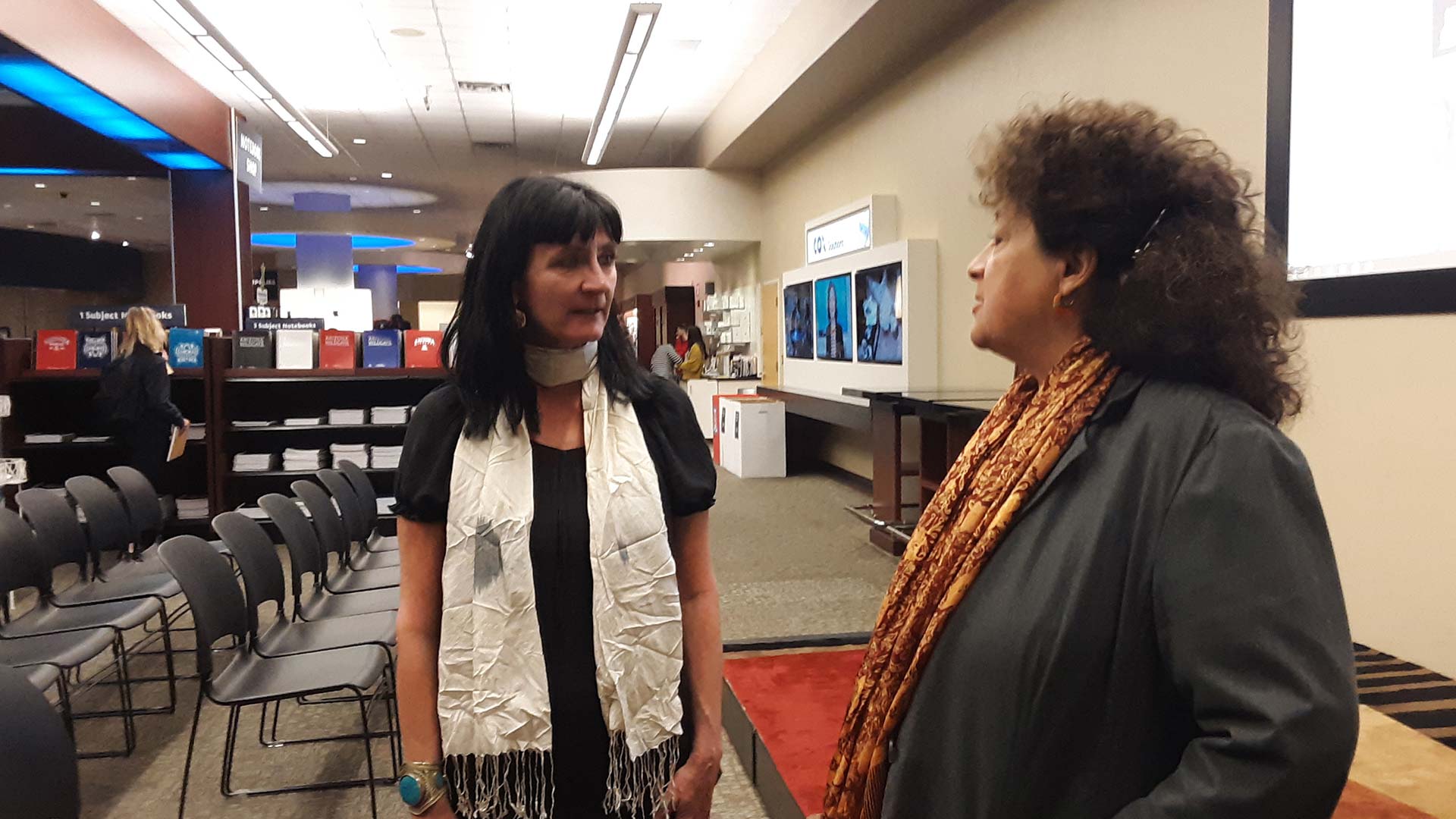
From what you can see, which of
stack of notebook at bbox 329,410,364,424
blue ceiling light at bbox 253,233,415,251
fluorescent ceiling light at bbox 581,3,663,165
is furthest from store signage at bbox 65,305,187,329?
blue ceiling light at bbox 253,233,415,251

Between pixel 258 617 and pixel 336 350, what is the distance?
2909 mm

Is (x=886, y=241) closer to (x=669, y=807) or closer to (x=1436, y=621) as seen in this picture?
(x=1436, y=621)

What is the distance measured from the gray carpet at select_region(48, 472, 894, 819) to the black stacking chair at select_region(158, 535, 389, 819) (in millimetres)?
73

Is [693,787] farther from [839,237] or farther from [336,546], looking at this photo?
[839,237]

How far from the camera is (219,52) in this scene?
238 inches

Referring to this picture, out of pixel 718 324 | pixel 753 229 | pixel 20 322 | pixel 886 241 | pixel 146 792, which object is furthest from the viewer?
pixel 20 322

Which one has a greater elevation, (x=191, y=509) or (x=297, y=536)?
(x=297, y=536)

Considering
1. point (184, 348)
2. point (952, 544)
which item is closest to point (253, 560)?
point (952, 544)

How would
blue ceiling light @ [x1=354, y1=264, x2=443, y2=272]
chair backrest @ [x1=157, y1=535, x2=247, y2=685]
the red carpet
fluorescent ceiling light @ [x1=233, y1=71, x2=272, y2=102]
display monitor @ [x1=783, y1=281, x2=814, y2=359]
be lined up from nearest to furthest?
the red carpet, chair backrest @ [x1=157, y1=535, x2=247, y2=685], fluorescent ceiling light @ [x1=233, y1=71, x2=272, y2=102], display monitor @ [x1=783, y1=281, x2=814, y2=359], blue ceiling light @ [x1=354, y1=264, x2=443, y2=272]

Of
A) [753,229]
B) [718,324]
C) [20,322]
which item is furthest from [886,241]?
[20,322]

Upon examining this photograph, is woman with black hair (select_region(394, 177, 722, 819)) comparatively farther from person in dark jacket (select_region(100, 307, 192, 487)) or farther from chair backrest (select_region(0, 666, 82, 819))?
person in dark jacket (select_region(100, 307, 192, 487))

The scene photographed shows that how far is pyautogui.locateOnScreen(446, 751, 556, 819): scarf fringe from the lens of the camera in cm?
128

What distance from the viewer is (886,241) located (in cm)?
745

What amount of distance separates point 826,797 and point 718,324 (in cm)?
1214
